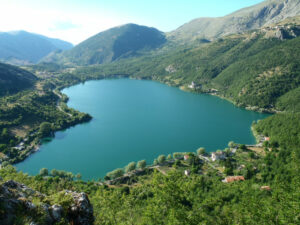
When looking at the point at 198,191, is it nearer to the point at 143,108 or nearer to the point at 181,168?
the point at 181,168

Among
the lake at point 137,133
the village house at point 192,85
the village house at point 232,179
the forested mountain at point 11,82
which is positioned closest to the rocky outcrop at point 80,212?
the village house at point 232,179

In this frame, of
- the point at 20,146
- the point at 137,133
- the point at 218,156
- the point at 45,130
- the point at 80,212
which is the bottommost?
the point at 218,156

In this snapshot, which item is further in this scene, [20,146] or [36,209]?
[20,146]

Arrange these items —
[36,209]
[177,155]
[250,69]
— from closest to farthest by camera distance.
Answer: [36,209], [177,155], [250,69]

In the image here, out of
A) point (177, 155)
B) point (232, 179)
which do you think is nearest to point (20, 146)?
point (177, 155)

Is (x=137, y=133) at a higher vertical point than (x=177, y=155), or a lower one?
higher

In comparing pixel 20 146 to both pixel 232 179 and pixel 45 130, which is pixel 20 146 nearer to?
pixel 45 130

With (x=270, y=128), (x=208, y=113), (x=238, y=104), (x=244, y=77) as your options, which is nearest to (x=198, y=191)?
(x=270, y=128)
